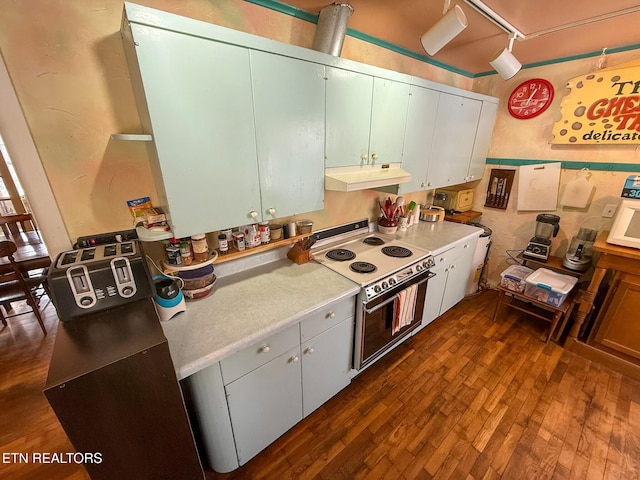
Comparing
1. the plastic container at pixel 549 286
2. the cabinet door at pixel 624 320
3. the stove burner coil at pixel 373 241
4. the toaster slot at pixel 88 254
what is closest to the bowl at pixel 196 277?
the toaster slot at pixel 88 254

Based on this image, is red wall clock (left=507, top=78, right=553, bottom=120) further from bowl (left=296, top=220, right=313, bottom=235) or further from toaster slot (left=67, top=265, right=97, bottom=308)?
toaster slot (left=67, top=265, right=97, bottom=308)

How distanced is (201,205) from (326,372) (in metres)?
1.23

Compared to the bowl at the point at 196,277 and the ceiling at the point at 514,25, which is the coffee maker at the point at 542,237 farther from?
the bowl at the point at 196,277

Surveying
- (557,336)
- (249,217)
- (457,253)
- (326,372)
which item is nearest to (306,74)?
(249,217)

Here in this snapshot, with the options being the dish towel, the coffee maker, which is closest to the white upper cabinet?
the dish towel

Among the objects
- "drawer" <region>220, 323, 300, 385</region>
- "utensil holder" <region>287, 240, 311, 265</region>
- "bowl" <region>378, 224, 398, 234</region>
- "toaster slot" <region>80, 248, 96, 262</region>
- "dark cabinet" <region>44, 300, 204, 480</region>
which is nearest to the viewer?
"dark cabinet" <region>44, 300, 204, 480</region>

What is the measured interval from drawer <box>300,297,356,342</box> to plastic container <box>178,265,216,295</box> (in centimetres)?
58

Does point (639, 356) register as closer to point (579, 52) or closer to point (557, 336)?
point (557, 336)

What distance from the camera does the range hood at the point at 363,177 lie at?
150 cm

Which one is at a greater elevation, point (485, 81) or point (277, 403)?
point (485, 81)

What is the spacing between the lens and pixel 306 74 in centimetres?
127

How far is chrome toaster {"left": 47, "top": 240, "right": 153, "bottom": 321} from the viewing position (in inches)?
35.8

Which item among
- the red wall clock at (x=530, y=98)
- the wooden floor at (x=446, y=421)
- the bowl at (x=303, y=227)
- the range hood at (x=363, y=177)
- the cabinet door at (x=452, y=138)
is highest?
the red wall clock at (x=530, y=98)

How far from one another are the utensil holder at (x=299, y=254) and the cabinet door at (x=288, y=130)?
0.37 m
